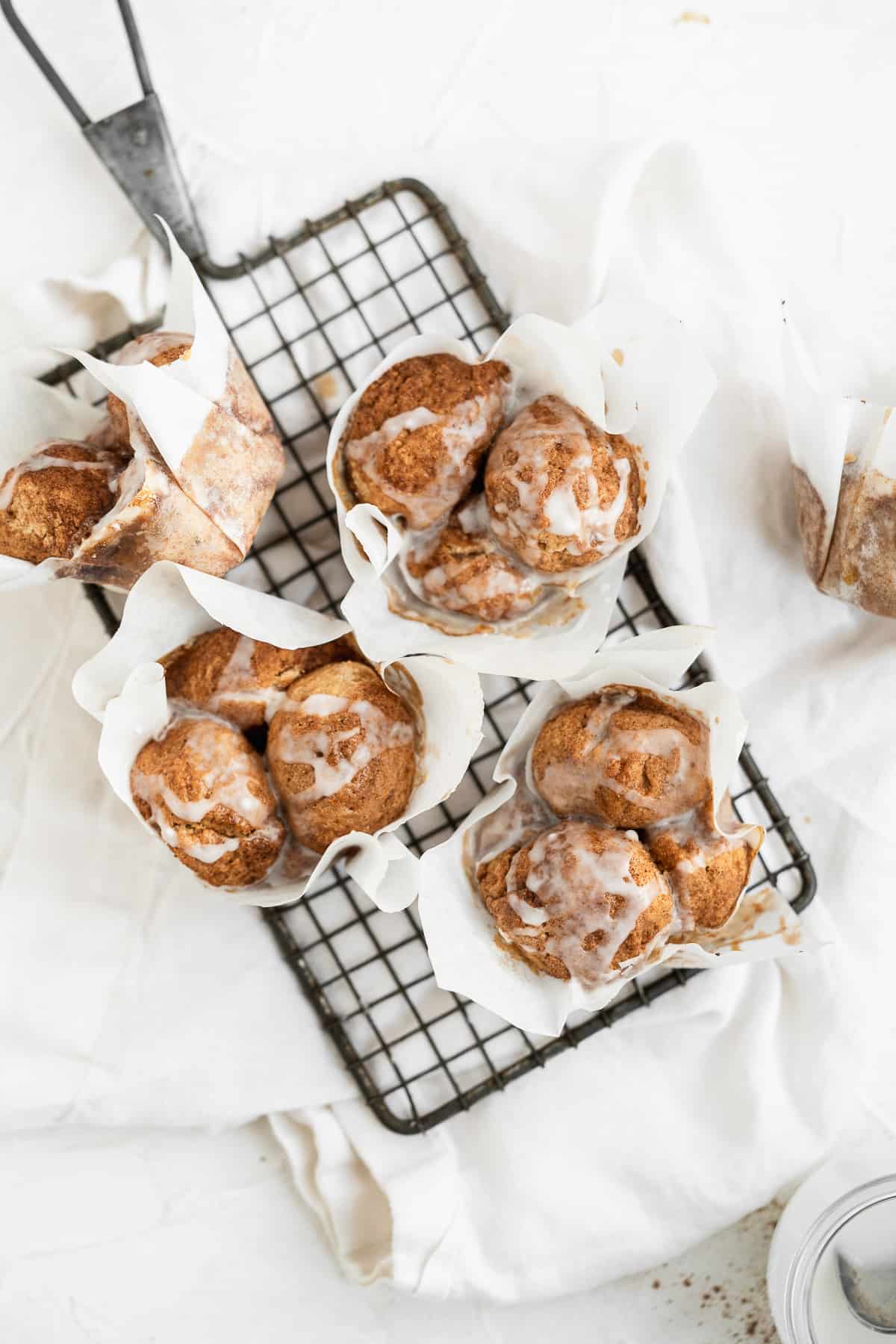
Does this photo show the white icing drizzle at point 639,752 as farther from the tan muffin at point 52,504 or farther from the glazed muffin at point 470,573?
the tan muffin at point 52,504

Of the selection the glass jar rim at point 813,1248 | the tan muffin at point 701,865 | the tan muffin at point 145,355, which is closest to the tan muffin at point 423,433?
the tan muffin at point 145,355

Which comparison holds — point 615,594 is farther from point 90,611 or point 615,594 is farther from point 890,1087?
point 890,1087

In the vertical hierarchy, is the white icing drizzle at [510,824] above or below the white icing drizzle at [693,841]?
above

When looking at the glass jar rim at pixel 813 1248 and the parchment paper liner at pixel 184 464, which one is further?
the glass jar rim at pixel 813 1248

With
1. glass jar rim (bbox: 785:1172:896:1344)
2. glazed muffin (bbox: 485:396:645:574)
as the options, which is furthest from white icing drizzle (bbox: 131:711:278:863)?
glass jar rim (bbox: 785:1172:896:1344)

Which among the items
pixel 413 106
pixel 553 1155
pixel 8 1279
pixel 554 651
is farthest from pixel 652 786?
pixel 8 1279

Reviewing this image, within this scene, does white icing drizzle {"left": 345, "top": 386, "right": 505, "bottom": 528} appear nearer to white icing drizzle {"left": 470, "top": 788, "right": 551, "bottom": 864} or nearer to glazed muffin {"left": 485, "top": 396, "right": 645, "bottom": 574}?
glazed muffin {"left": 485, "top": 396, "right": 645, "bottom": 574}

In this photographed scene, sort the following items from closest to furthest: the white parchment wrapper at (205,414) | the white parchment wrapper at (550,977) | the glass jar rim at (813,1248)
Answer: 1. the white parchment wrapper at (205,414)
2. the white parchment wrapper at (550,977)
3. the glass jar rim at (813,1248)
